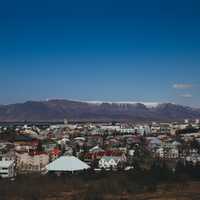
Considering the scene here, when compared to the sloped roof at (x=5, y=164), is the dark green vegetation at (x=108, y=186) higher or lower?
lower

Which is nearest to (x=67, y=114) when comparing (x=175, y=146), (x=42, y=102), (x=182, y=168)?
(x=42, y=102)

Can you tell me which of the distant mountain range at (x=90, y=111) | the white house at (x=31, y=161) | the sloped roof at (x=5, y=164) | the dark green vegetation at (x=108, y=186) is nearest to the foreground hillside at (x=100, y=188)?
the dark green vegetation at (x=108, y=186)

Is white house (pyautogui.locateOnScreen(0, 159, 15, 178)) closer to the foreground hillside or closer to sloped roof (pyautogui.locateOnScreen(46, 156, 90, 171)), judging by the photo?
sloped roof (pyautogui.locateOnScreen(46, 156, 90, 171))

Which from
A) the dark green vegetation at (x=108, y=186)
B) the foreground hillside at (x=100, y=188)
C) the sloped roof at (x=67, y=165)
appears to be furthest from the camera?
the sloped roof at (x=67, y=165)

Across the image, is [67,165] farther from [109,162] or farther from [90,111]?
[90,111]

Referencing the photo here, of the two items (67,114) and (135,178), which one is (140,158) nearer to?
(135,178)

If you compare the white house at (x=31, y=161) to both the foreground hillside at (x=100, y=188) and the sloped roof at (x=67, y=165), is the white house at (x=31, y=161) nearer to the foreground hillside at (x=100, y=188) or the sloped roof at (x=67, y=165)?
the sloped roof at (x=67, y=165)

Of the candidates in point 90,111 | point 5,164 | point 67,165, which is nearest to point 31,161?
point 5,164

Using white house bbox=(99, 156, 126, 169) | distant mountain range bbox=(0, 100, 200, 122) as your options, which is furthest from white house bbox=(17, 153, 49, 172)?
distant mountain range bbox=(0, 100, 200, 122)

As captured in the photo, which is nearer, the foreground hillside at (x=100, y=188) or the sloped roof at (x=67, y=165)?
the foreground hillside at (x=100, y=188)

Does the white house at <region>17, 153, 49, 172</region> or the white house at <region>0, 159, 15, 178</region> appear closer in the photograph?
the white house at <region>0, 159, 15, 178</region>
